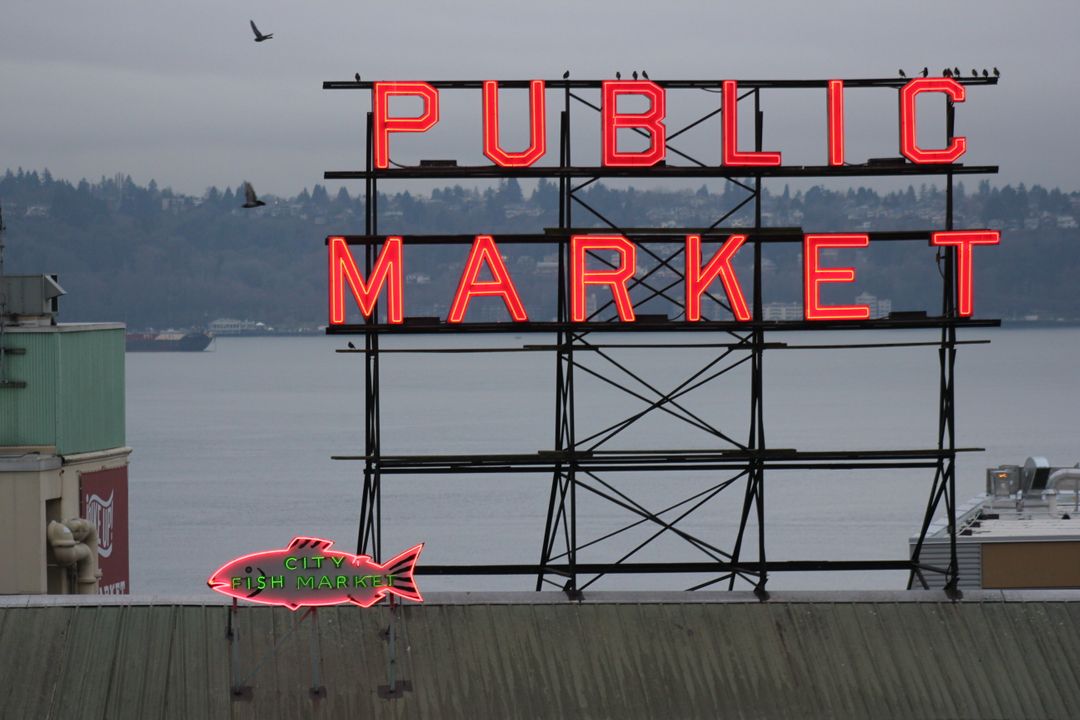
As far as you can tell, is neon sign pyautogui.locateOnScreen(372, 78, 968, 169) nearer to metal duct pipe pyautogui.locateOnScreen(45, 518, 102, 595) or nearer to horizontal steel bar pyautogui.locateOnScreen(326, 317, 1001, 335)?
horizontal steel bar pyautogui.locateOnScreen(326, 317, 1001, 335)

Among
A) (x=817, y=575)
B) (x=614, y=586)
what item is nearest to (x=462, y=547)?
(x=614, y=586)

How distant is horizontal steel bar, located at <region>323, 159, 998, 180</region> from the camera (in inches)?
1291

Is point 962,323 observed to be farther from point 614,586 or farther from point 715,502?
point 715,502

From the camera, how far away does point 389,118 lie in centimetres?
3319

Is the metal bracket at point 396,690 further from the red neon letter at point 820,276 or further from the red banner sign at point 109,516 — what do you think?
the red banner sign at point 109,516

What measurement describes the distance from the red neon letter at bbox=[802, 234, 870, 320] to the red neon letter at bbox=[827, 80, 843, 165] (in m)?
1.65

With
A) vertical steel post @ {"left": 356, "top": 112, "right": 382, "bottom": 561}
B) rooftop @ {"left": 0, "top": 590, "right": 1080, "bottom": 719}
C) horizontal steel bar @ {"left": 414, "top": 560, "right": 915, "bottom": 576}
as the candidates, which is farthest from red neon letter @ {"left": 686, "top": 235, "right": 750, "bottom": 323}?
vertical steel post @ {"left": 356, "top": 112, "right": 382, "bottom": 561}

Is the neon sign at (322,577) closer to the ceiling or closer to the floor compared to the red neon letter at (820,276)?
closer to the floor

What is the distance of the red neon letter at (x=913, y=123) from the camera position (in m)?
33.3

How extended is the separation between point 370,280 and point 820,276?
9036 mm

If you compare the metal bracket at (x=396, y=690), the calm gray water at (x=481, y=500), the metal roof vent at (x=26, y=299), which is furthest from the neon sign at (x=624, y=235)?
the calm gray water at (x=481, y=500)

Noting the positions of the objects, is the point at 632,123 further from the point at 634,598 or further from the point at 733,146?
the point at 634,598

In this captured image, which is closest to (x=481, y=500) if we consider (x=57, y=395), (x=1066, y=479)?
(x=1066, y=479)

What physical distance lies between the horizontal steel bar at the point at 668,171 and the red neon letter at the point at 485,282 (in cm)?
146
